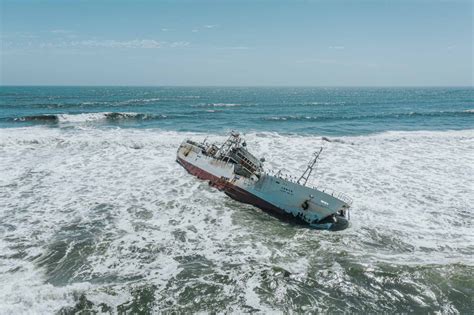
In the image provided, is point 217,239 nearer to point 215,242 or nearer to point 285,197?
point 215,242

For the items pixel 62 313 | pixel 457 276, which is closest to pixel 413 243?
pixel 457 276

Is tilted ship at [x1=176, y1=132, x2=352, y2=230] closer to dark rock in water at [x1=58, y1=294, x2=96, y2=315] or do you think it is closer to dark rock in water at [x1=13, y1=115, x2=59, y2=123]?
dark rock in water at [x1=58, y1=294, x2=96, y2=315]

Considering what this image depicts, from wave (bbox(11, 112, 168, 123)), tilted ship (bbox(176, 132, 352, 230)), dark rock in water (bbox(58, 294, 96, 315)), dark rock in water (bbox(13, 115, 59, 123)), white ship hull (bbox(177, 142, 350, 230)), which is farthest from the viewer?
wave (bbox(11, 112, 168, 123))

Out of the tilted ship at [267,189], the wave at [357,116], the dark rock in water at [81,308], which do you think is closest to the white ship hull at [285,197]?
the tilted ship at [267,189]

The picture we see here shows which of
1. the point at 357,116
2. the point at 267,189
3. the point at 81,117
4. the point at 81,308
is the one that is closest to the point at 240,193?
the point at 267,189

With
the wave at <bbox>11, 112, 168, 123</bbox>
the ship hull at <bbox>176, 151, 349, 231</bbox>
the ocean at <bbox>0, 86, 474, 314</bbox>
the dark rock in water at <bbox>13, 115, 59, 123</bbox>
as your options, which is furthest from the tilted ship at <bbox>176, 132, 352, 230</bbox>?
the dark rock in water at <bbox>13, 115, 59, 123</bbox>

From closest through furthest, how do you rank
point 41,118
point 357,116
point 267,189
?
point 267,189 → point 41,118 → point 357,116
